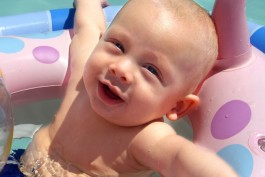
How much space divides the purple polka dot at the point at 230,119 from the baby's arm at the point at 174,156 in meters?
0.15

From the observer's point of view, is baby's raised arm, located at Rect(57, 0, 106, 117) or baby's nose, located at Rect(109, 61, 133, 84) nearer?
baby's nose, located at Rect(109, 61, 133, 84)

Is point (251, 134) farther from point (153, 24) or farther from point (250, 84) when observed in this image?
point (153, 24)

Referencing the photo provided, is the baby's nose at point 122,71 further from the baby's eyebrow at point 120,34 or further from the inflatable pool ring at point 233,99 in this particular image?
the inflatable pool ring at point 233,99

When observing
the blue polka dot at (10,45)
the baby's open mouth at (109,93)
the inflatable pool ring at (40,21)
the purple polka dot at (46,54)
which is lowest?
the inflatable pool ring at (40,21)

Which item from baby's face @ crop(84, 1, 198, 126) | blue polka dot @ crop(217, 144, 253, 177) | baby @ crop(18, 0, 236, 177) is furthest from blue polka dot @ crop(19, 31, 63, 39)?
blue polka dot @ crop(217, 144, 253, 177)

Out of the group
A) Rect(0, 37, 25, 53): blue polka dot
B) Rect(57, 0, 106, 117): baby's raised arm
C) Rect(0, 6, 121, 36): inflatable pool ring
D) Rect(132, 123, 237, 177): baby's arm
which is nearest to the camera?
Rect(132, 123, 237, 177): baby's arm

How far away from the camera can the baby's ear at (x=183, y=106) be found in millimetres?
1302

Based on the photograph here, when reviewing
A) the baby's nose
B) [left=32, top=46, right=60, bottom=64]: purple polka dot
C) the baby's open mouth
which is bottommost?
[left=32, top=46, right=60, bottom=64]: purple polka dot

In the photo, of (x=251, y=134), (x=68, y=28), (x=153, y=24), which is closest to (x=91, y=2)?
(x=68, y=28)

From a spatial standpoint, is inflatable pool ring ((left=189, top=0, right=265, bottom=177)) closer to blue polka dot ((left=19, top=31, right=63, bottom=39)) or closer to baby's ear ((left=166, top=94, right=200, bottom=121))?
baby's ear ((left=166, top=94, right=200, bottom=121))

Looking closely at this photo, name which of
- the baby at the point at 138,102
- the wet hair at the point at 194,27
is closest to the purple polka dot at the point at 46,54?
the baby at the point at 138,102

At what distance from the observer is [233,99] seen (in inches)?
54.4

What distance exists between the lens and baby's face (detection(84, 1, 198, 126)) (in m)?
1.19

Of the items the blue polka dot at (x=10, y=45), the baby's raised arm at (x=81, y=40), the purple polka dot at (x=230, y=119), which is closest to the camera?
the purple polka dot at (x=230, y=119)
